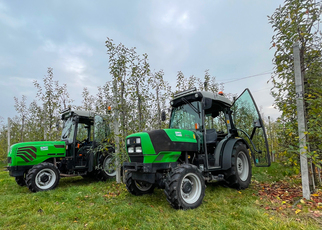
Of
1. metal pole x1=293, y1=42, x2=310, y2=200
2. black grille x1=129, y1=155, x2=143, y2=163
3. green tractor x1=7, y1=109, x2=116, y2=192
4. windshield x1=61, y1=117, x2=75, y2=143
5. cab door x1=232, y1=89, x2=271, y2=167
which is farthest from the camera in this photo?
windshield x1=61, y1=117, x2=75, y2=143

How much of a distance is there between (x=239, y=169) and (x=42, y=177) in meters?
5.55

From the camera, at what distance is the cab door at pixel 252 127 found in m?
5.20

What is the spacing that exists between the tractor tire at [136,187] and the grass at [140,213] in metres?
0.14

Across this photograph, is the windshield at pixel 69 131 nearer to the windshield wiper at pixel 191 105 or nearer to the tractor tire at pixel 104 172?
the tractor tire at pixel 104 172

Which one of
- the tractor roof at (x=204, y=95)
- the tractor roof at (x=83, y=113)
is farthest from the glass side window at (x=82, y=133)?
the tractor roof at (x=204, y=95)

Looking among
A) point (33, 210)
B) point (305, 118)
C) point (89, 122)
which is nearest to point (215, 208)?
point (305, 118)

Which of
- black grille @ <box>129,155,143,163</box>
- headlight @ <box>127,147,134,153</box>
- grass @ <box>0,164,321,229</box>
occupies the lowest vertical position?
grass @ <box>0,164,321,229</box>

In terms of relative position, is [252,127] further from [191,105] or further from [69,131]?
[69,131]

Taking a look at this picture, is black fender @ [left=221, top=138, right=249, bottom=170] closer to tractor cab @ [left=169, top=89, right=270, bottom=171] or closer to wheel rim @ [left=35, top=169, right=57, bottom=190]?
tractor cab @ [left=169, top=89, right=270, bottom=171]

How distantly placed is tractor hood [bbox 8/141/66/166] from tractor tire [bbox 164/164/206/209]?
453cm

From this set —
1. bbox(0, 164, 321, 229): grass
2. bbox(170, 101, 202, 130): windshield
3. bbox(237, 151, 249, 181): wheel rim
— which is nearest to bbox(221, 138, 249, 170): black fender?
bbox(237, 151, 249, 181): wheel rim

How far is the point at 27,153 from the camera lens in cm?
606

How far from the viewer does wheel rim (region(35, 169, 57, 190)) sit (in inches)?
227

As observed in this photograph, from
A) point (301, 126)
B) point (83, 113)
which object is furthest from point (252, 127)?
point (83, 113)
